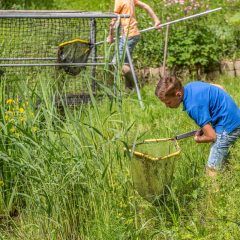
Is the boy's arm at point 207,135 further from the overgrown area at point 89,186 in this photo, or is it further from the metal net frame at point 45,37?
the metal net frame at point 45,37

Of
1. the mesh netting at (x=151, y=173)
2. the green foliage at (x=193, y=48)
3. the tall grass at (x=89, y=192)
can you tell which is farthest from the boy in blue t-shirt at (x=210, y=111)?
the green foliage at (x=193, y=48)

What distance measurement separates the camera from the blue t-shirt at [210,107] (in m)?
4.96

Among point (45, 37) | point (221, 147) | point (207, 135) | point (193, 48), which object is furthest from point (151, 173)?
point (193, 48)

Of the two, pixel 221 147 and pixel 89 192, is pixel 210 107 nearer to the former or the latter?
pixel 221 147

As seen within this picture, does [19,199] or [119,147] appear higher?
[119,147]

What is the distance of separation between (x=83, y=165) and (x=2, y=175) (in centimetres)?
82

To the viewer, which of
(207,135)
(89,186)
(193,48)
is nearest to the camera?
(89,186)

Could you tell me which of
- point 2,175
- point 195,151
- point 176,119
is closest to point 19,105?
point 2,175

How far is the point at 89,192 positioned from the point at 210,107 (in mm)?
1098

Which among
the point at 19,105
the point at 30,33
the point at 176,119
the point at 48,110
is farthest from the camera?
the point at 30,33

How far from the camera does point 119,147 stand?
4.56 meters

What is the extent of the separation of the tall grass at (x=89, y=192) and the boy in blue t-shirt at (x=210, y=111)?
0.28 m

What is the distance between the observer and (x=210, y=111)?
202 inches

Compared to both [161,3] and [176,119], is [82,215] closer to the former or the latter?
[176,119]
